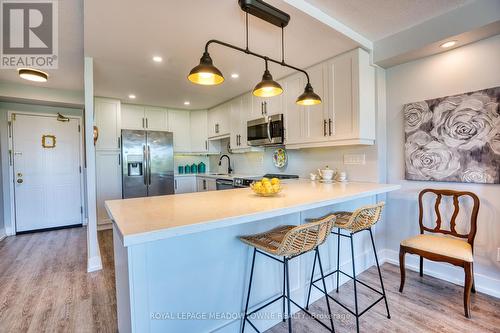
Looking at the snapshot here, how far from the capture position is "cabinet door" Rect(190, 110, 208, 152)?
17.7ft

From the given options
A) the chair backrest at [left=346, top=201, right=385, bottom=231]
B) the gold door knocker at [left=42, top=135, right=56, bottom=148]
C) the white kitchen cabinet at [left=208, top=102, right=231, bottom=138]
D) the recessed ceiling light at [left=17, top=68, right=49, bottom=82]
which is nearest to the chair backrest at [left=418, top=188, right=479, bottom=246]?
the chair backrest at [left=346, top=201, right=385, bottom=231]

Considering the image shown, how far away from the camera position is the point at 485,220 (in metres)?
2.18

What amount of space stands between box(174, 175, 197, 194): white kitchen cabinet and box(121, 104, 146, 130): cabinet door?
4.31 feet

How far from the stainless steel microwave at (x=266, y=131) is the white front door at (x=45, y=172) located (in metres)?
3.33

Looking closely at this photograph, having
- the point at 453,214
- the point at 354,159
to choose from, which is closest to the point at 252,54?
the point at 354,159

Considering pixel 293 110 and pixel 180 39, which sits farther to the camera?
pixel 293 110

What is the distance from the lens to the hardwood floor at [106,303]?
1779 millimetres

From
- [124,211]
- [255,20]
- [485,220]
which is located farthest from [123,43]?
[485,220]

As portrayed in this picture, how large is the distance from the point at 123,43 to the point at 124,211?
5.82 feet

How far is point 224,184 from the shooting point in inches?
166

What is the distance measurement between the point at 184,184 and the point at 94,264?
265 cm

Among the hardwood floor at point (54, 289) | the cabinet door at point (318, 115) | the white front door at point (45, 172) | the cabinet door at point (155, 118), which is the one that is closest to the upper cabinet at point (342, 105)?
the cabinet door at point (318, 115)

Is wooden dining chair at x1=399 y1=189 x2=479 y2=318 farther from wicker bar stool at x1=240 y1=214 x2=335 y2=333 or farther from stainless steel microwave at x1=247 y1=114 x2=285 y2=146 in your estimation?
stainless steel microwave at x1=247 y1=114 x2=285 y2=146

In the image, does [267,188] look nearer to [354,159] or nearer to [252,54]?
[252,54]
